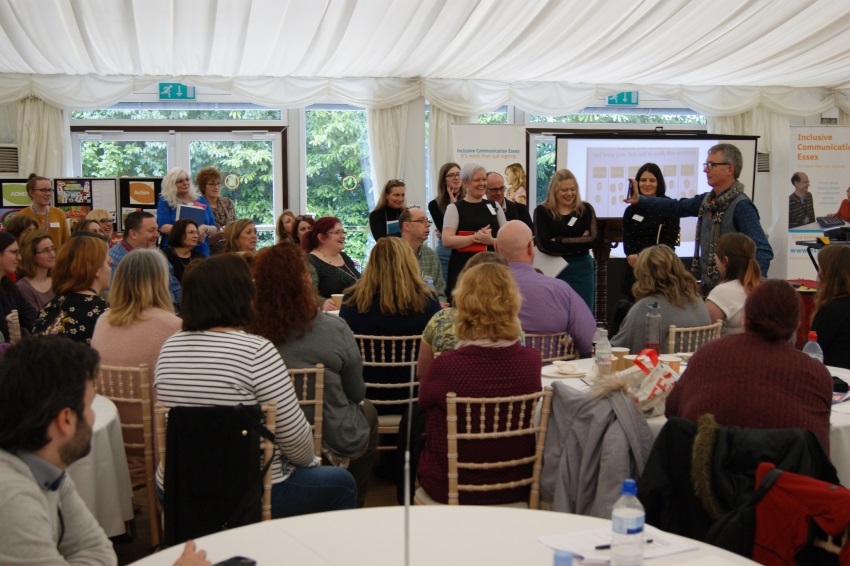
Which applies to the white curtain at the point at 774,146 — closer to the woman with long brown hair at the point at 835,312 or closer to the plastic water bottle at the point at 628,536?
the woman with long brown hair at the point at 835,312

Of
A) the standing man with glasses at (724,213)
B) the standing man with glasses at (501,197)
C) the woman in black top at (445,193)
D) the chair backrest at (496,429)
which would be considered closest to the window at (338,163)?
the woman in black top at (445,193)

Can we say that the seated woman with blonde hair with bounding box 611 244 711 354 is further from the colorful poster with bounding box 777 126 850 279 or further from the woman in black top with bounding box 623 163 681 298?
the colorful poster with bounding box 777 126 850 279

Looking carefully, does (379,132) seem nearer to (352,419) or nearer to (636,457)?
(352,419)

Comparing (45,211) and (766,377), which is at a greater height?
(45,211)

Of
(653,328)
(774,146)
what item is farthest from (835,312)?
(774,146)

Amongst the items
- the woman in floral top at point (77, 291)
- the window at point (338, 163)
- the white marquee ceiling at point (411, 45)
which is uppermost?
the white marquee ceiling at point (411, 45)

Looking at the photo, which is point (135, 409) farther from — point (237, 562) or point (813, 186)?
point (813, 186)

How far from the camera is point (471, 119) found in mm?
10047

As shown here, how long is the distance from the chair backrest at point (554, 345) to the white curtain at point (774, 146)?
7.36 m

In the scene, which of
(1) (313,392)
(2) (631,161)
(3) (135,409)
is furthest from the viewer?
(2) (631,161)

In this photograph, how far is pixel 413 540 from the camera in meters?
1.93

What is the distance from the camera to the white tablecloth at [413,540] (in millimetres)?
1822

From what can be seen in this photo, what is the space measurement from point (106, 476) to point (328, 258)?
274 cm

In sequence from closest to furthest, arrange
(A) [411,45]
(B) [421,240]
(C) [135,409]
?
(C) [135,409]
(B) [421,240]
(A) [411,45]
